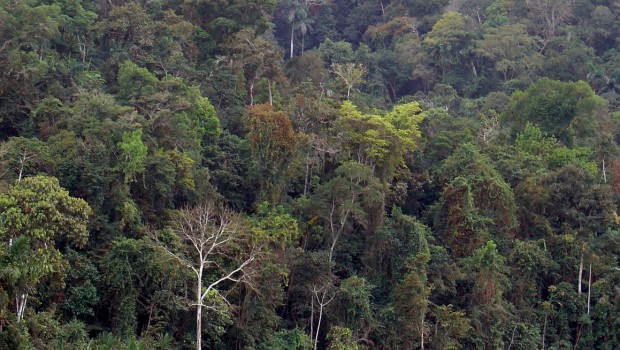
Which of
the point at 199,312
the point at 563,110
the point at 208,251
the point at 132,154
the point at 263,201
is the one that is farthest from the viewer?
the point at 563,110

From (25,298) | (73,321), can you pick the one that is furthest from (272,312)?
(25,298)

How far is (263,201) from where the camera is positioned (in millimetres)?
23656

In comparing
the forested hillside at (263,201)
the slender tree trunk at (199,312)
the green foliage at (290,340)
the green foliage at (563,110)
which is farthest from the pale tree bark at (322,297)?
the green foliage at (563,110)

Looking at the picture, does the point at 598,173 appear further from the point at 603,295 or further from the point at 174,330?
the point at 174,330

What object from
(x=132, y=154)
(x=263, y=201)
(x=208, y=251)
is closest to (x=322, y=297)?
(x=263, y=201)

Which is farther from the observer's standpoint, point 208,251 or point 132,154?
point 132,154

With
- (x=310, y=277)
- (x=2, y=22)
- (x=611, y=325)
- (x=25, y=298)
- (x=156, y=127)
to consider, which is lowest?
(x=611, y=325)

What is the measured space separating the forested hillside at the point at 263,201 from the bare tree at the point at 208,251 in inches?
3.5

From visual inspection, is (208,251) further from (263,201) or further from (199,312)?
(263,201)

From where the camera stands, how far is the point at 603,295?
24.0m

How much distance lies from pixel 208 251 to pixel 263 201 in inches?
213

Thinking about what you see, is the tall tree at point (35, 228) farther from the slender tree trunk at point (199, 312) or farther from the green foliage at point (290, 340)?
the green foliage at point (290, 340)

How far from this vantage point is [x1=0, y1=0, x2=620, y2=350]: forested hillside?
18.6 m

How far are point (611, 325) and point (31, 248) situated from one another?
53.7ft
